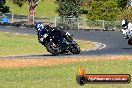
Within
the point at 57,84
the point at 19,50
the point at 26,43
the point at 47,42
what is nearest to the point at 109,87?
the point at 57,84

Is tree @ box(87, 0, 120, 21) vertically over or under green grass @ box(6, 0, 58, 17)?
over

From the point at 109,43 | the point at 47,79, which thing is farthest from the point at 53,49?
the point at 109,43

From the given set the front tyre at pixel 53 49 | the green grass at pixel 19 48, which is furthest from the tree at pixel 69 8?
the front tyre at pixel 53 49

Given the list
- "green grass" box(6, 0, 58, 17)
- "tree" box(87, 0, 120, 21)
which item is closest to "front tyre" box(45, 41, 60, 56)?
"tree" box(87, 0, 120, 21)

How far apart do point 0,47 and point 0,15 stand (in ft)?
90.2

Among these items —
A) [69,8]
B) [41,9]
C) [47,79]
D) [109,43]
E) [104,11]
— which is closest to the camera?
[47,79]

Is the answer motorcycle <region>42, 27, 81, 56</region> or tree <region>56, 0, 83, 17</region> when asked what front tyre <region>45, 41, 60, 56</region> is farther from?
tree <region>56, 0, 83, 17</region>

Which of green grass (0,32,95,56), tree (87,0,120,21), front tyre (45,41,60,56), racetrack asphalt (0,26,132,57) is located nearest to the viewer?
front tyre (45,41,60,56)

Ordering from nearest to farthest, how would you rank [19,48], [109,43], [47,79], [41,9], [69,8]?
[47,79]
[19,48]
[109,43]
[69,8]
[41,9]

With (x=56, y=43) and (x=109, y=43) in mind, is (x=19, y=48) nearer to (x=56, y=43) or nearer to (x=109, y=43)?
(x=56, y=43)

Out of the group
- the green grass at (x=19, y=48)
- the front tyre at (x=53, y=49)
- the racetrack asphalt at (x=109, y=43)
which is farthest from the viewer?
the green grass at (x=19, y=48)

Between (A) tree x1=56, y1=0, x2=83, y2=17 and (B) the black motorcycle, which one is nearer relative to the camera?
(B) the black motorcycle

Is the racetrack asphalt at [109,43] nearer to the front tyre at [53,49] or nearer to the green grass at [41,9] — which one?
the front tyre at [53,49]

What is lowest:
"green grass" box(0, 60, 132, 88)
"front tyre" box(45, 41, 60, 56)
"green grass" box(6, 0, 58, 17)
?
"green grass" box(6, 0, 58, 17)
